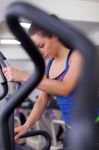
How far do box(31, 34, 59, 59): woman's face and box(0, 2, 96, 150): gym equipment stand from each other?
878 mm

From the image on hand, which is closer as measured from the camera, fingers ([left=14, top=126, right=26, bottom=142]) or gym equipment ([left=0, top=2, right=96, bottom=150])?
gym equipment ([left=0, top=2, right=96, bottom=150])

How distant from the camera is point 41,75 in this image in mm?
450

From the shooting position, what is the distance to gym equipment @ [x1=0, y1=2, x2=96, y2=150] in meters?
0.35

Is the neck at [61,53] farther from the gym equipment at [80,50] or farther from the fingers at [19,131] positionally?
the gym equipment at [80,50]

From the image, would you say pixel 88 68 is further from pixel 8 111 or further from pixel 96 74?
pixel 8 111

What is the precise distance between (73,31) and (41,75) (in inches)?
4.3

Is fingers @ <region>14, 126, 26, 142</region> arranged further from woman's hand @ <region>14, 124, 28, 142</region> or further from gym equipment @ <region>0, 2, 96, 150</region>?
gym equipment @ <region>0, 2, 96, 150</region>

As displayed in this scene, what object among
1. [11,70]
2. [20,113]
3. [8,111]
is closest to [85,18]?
[20,113]

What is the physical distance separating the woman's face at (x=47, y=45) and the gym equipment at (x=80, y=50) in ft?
2.88

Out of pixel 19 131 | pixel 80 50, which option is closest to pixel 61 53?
pixel 19 131

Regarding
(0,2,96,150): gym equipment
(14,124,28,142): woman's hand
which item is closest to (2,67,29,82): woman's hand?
(0,2,96,150): gym equipment

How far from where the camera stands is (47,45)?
4.61ft

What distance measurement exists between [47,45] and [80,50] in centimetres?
106

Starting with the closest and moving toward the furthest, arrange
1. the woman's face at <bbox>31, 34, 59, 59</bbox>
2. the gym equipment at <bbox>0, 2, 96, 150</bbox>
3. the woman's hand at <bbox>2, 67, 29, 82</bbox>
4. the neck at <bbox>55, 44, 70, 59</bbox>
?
the gym equipment at <bbox>0, 2, 96, 150</bbox> < the woman's hand at <bbox>2, 67, 29, 82</bbox> < the woman's face at <bbox>31, 34, 59, 59</bbox> < the neck at <bbox>55, 44, 70, 59</bbox>
